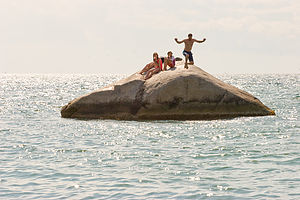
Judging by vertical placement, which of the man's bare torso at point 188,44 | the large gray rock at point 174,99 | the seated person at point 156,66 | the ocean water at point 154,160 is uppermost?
the man's bare torso at point 188,44

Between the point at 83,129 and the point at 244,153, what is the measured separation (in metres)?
7.29

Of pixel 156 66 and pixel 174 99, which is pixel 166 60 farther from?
pixel 174 99

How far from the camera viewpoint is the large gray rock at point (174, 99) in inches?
752

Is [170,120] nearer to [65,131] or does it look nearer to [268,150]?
[65,131]

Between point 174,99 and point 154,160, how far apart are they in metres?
7.76

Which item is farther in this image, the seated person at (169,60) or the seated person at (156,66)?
the seated person at (169,60)

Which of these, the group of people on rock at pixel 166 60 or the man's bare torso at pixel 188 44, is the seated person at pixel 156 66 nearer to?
the group of people on rock at pixel 166 60

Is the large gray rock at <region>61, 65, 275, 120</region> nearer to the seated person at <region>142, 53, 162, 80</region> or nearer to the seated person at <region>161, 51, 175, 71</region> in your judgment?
the seated person at <region>142, 53, 162, 80</region>

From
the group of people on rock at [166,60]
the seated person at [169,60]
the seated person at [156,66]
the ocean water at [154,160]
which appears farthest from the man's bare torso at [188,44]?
the ocean water at [154,160]

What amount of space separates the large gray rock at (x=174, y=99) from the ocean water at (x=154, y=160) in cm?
61

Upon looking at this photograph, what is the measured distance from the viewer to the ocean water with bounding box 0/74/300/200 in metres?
8.79

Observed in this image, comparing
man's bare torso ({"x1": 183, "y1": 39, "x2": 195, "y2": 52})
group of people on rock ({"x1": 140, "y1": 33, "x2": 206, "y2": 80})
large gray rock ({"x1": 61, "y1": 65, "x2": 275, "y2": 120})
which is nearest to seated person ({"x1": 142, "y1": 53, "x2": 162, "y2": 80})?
group of people on rock ({"x1": 140, "y1": 33, "x2": 206, "y2": 80})

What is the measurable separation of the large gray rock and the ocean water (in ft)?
1.99

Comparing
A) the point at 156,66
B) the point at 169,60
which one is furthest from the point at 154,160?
the point at 169,60
